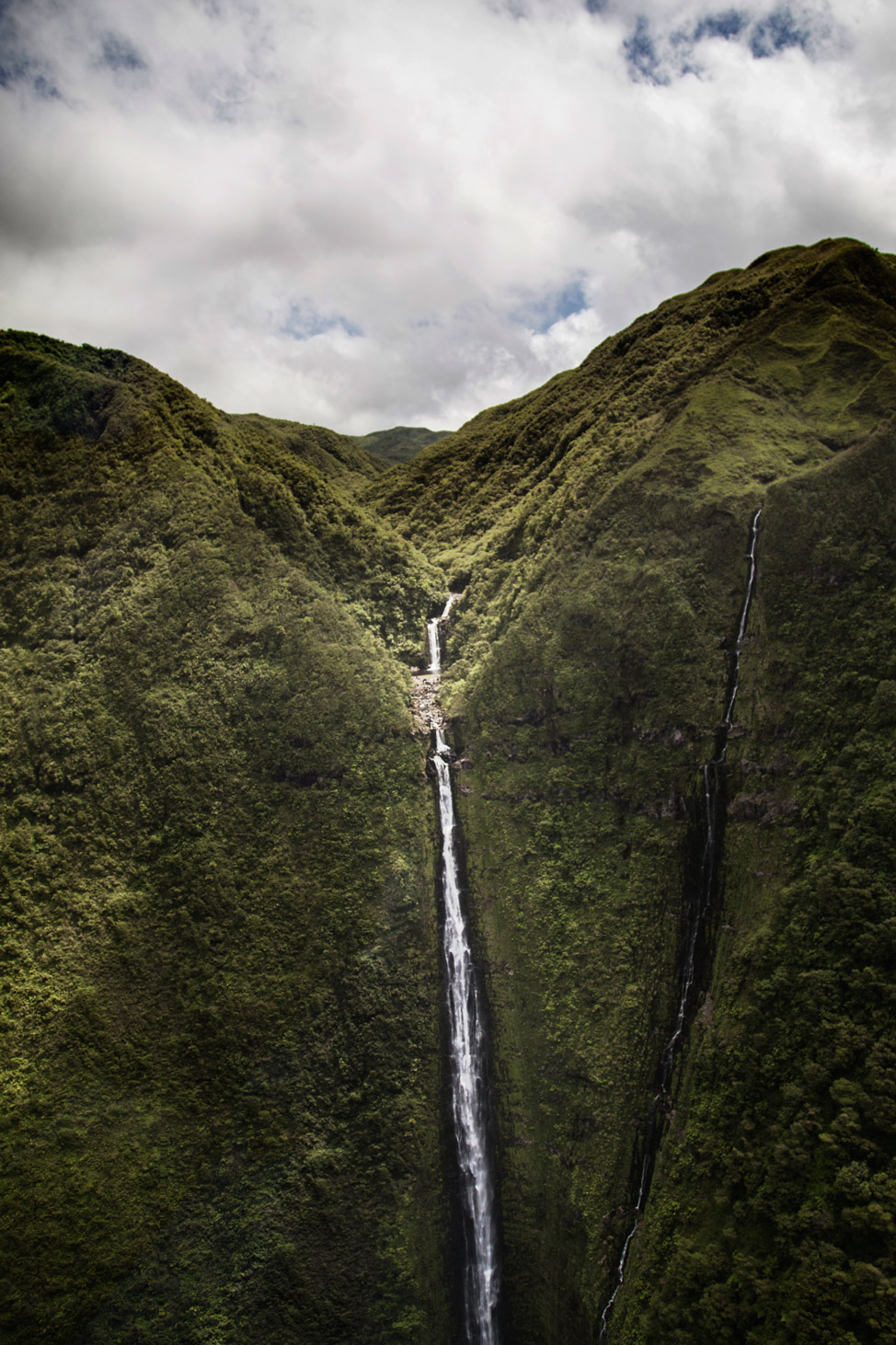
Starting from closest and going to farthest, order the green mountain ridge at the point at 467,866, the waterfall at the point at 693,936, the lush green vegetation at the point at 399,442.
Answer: the green mountain ridge at the point at 467,866
the waterfall at the point at 693,936
the lush green vegetation at the point at 399,442

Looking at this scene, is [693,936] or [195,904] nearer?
[693,936]

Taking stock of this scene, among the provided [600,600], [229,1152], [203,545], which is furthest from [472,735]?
[229,1152]

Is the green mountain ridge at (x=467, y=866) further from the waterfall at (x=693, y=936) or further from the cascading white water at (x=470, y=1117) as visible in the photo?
the cascading white water at (x=470, y=1117)

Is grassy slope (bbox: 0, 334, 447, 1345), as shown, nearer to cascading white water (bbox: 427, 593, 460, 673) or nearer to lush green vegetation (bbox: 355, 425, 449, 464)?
cascading white water (bbox: 427, 593, 460, 673)

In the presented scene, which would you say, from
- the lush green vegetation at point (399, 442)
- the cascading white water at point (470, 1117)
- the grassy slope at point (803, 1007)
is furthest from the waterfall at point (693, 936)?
the lush green vegetation at point (399, 442)

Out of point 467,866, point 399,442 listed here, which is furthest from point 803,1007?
point 399,442

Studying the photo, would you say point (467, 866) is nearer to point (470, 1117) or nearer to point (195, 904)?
point (470, 1117)

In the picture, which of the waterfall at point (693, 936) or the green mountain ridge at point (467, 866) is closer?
the green mountain ridge at point (467, 866)
